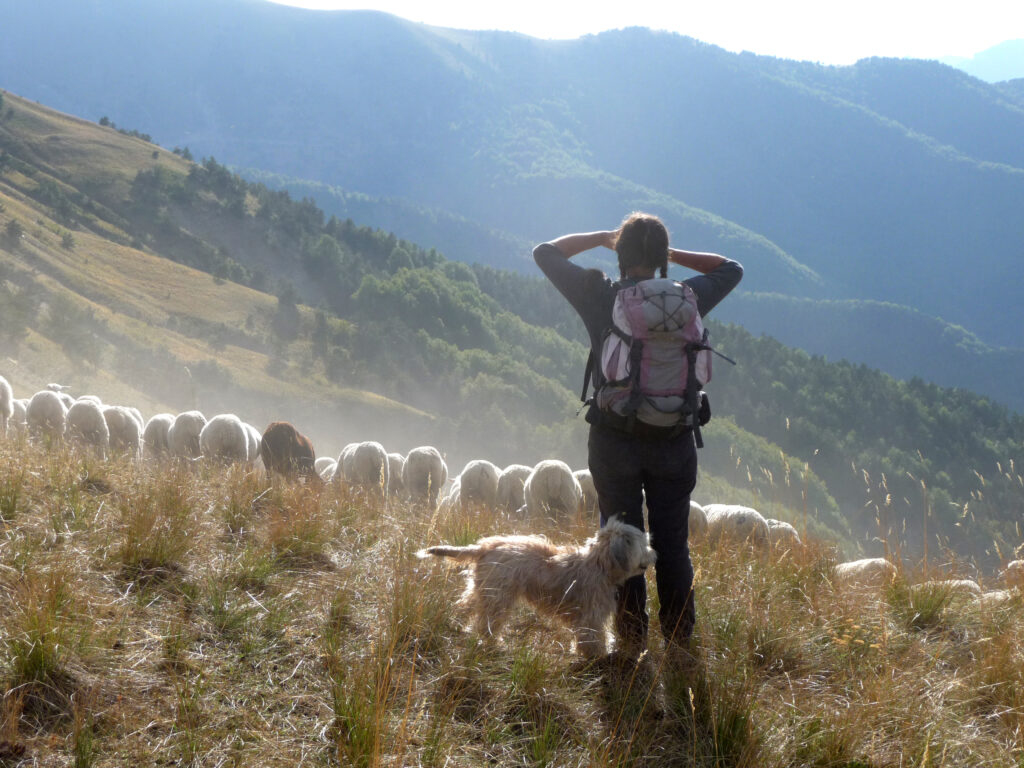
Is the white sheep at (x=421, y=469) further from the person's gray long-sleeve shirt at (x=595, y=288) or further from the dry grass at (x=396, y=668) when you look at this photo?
the person's gray long-sleeve shirt at (x=595, y=288)

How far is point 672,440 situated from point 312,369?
51.1 m

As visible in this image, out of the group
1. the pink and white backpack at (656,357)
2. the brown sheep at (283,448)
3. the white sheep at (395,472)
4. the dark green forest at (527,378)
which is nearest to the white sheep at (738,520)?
the white sheep at (395,472)

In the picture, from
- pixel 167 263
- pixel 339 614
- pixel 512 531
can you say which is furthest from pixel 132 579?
pixel 167 263

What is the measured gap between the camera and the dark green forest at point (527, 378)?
57.6 metres

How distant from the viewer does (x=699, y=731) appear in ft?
11.4

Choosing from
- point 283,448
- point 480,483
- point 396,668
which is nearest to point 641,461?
point 396,668

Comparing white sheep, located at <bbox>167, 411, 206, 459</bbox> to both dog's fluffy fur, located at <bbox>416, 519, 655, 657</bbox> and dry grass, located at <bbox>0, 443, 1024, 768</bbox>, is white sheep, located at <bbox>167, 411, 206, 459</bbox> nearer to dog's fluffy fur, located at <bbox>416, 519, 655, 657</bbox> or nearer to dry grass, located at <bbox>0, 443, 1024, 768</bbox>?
dry grass, located at <bbox>0, 443, 1024, 768</bbox>

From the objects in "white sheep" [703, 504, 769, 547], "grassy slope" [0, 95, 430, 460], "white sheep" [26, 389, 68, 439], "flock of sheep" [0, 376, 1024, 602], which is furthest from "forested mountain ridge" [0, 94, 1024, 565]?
"white sheep" [703, 504, 769, 547]

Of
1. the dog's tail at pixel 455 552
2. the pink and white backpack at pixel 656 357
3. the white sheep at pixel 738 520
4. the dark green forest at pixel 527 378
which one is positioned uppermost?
the pink and white backpack at pixel 656 357

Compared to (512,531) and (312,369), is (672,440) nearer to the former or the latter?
(512,531)

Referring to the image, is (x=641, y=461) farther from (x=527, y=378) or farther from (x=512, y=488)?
(x=527, y=378)

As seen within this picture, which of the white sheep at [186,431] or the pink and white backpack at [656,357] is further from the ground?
the pink and white backpack at [656,357]

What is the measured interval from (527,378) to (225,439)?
177 feet

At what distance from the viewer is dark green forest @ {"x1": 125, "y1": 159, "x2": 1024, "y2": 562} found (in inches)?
2266
